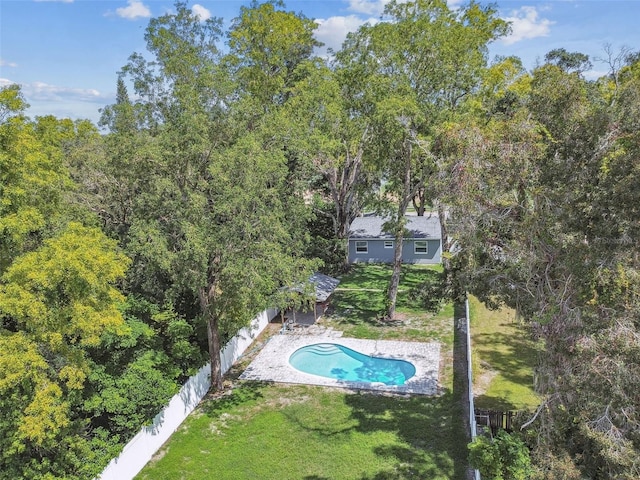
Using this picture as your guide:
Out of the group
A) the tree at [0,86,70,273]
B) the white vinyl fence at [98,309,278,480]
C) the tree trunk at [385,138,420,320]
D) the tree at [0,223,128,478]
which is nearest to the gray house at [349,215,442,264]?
the tree trunk at [385,138,420,320]

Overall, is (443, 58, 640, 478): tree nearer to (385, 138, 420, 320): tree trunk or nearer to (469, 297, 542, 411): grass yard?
(469, 297, 542, 411): grass yard

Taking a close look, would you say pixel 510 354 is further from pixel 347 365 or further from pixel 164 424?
pixel 164 424

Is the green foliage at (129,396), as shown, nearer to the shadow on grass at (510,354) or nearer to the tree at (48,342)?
the tree at (48,342)

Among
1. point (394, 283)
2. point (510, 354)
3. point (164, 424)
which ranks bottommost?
point (164, 424)

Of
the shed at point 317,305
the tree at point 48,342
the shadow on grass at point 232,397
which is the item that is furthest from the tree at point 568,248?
the shed at point 317,305

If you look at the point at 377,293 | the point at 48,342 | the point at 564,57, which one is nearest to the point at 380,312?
the point at 377,293
